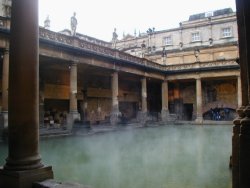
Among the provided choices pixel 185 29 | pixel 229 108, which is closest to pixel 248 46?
pixel 229 108

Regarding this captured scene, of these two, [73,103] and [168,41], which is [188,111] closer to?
[168,41]

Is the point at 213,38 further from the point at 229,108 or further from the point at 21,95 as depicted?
the point at 21,95

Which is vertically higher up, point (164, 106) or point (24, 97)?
point (164, 106)

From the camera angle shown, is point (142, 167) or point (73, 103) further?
point (73, 103)

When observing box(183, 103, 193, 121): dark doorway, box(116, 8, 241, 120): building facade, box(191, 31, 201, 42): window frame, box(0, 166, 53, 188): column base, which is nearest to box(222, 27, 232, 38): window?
box(116, 8, 241, 120): building facade

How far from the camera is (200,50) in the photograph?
128 ft

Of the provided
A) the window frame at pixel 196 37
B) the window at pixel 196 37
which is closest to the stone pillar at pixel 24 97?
the window frame at pixel 196 37

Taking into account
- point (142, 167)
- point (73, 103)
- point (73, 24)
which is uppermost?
point (73, 24)

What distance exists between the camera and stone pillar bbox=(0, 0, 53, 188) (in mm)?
4316

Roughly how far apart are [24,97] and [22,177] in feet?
3.97

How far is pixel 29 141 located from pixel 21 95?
731 millimetres

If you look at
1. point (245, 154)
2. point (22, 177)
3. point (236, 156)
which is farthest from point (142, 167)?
point (245, 154)

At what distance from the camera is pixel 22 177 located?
162 inches

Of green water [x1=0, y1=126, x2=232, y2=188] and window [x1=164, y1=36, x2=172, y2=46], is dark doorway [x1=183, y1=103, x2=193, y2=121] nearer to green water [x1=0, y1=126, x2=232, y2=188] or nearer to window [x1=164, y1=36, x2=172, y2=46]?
window [x1=164, y1=36, x2=172, y2=46]
